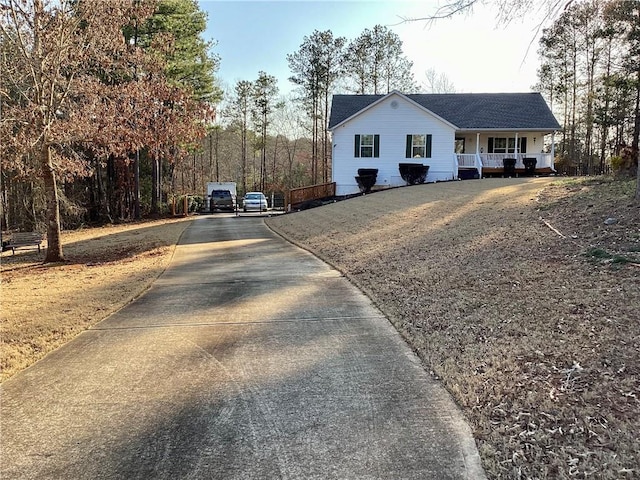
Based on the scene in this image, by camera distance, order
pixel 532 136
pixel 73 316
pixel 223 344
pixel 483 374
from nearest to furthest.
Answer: pixel 483 374, pixel 223 344, pixel 73 316, pixel 532 136

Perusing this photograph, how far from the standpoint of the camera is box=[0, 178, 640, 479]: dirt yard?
3152 mm

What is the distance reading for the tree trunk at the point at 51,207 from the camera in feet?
39.5

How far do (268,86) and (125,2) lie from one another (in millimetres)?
34328

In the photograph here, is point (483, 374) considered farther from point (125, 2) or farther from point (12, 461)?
point (125, 2)

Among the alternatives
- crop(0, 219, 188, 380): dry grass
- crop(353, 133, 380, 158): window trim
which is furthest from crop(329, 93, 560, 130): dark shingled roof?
crop(0, 219, 188, 380): dry grass

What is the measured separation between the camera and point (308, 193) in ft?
87.1

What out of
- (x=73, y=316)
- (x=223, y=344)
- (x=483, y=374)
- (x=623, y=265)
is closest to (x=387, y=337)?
(x=483, y=374)

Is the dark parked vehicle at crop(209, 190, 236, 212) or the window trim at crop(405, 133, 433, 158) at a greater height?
the window trim at crop(405, 133, 433, 158)

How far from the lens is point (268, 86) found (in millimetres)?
45406

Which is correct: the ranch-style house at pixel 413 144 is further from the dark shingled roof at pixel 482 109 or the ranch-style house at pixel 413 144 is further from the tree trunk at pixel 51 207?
the tree trunk at pixel 51 207

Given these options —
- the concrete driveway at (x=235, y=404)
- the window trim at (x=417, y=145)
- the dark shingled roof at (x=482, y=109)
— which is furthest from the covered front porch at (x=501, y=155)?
the concrete driveway at (x=235, y=404)

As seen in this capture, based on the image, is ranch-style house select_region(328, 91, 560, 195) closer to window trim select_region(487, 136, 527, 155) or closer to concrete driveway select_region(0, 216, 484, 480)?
window trim select_region(487, 136, 527, 155)

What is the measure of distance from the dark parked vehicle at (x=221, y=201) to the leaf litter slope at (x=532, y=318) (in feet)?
73.1

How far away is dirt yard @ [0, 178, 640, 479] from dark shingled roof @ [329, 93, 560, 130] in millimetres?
15377
